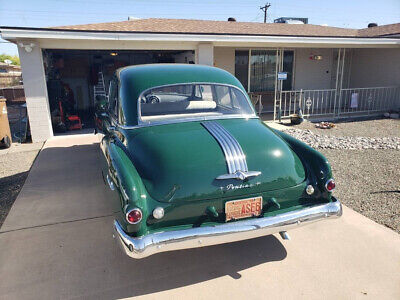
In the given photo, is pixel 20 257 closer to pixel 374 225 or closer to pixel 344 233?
pixel 344 233

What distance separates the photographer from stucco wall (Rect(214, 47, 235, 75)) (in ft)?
38.9

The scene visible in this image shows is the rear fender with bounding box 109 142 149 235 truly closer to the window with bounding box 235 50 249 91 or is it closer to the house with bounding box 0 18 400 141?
the house with bounding box 0 18 400 141

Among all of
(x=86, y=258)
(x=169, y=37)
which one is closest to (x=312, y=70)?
(x=169, y=37)

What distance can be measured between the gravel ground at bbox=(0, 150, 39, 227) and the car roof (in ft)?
7.62

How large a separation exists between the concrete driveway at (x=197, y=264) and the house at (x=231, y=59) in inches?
216

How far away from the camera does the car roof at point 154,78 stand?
11.6 ft

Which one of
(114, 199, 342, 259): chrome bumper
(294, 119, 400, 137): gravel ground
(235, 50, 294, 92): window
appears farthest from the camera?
(235, 50, 294, 92): window

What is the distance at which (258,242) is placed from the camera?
349 cm

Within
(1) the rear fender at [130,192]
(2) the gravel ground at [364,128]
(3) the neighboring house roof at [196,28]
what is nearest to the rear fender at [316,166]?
(1) the rear fender at [130,192]

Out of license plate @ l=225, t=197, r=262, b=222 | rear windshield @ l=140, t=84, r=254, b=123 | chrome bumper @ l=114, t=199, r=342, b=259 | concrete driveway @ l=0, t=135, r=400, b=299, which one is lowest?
concrete driveway @ l=0, t=135, r=400, b=299

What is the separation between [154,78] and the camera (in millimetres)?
3707

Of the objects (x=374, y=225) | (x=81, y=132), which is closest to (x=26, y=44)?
(x=81, y=132)

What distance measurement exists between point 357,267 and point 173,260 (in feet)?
5.95

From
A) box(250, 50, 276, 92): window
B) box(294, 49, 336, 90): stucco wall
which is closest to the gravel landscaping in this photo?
box(250, 50, 276, 92): window
